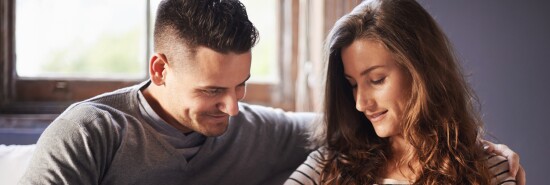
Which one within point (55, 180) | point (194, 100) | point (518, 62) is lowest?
point (55, 180)

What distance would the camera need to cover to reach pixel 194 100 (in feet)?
4.99

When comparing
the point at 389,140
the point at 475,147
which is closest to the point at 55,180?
the point at 389,140

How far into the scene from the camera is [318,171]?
1612 mm

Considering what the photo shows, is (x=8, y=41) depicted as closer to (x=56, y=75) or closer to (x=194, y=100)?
(x=56, y=75)

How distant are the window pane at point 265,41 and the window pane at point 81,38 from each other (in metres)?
0.41

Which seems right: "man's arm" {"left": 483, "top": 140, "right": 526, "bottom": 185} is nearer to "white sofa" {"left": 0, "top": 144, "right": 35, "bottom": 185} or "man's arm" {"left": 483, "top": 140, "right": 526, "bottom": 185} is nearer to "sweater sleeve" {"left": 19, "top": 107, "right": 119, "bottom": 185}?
"sweater sleeve" {"left": 19, "top": 107, "right": 119, "bottom": 185}

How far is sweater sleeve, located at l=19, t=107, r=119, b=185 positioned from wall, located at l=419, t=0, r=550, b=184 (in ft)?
3.31

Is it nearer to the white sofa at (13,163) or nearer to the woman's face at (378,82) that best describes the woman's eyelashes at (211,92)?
the woman's face at (378,82)

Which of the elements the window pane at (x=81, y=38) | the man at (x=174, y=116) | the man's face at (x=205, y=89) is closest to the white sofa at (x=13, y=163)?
the man at (x=174, y=116)

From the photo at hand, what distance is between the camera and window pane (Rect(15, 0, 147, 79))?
2146mm

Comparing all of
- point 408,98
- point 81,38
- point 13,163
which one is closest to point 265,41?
point 81,38

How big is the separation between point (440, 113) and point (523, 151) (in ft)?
1.29

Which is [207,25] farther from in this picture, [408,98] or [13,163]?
[13,163]

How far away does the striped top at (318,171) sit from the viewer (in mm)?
1433
